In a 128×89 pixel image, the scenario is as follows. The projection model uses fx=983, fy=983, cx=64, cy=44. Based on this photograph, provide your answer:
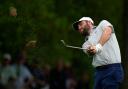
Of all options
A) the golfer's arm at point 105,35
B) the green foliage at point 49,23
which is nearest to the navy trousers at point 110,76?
the golfer's arm at point 105,35

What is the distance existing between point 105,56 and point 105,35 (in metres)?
0.38

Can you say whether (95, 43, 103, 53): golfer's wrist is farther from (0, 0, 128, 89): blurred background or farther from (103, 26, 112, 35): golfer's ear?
(0, 0, 128, 89): blurred background

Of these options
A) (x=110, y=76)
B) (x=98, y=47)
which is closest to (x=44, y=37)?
(x=110, y=76)

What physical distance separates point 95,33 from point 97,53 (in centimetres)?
40

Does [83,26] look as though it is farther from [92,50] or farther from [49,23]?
[49,23]

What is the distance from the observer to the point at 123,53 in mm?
21734

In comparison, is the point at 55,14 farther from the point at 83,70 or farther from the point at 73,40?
the point at 83,70

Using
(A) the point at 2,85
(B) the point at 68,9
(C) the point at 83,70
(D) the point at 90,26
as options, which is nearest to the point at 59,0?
(B) the point at 68,9

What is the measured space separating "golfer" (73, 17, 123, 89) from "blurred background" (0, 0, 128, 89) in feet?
10.1

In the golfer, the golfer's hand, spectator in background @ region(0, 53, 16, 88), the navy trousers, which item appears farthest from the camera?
spectator in background @ region(0, 53, 16, 88)

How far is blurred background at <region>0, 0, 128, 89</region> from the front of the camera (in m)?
22.6

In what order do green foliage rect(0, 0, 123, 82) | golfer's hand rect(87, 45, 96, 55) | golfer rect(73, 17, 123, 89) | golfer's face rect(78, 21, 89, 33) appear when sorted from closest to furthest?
1. golfer's hand rect(87, 45, 96, 55)
2. golfer rect(73, 17, 123, 89)
3. golfer's face rect(78, 21, 89, 33)
4. green foliage rect(0, 0, 123, 82)

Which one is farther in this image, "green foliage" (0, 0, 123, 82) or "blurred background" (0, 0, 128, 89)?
"green foliage" (0, 0, 123, 82)

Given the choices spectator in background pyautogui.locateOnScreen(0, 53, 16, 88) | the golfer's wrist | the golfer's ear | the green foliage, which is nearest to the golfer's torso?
the golfer's ear
